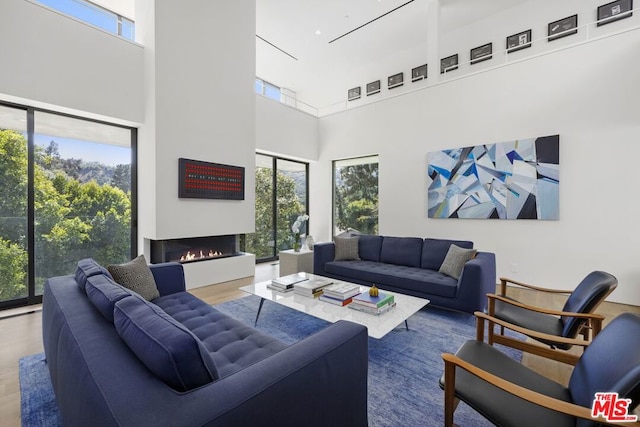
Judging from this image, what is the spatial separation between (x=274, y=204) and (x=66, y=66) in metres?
3.85

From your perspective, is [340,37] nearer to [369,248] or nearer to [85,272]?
[369,248]

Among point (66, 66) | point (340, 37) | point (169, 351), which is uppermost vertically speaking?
point (340, 37)

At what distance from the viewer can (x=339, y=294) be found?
2.55m

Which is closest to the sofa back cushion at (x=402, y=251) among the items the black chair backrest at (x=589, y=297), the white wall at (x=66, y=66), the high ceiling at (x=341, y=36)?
the black chair backrest at (x=589, y=297)

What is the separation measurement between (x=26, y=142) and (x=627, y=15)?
803 cm

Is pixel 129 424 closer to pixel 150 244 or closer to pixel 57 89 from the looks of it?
pixel 150 244

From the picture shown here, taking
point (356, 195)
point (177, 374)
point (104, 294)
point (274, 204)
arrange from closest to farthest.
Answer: point (177, 374) < point (104, 294) < point (274, 204) < point (356, 195)

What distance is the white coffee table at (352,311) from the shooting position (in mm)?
2115

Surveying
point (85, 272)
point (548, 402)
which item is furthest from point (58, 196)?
point (548, 402)

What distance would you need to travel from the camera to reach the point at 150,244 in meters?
4.05

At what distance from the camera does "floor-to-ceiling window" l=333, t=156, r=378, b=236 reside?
6.02 m

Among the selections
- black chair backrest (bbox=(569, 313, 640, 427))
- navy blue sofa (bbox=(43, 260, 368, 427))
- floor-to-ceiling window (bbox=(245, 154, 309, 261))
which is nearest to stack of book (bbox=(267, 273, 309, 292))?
navy blue sofa (bbox=(43, 260, 368, 427))

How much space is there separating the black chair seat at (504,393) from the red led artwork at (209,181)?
3897 millimetres

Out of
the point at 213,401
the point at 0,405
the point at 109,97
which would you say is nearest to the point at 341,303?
the point at 213,401
